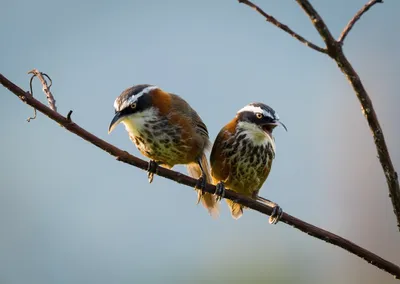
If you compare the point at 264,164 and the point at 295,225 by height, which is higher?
the point at 264,164

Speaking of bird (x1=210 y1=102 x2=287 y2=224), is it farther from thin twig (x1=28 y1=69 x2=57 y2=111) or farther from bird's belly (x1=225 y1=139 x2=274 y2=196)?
thin twig (x1=28 y1=69 x2=57 y2=111)

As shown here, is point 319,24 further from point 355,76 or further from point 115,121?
point 115,121

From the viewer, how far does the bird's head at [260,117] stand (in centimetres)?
510


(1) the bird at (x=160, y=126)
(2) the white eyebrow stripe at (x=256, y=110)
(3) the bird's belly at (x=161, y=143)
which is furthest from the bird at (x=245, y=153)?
(3) the bird's belly at (x=161, y=143)

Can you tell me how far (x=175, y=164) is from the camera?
5.00 meters

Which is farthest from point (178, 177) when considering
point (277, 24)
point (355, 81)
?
point (355, 81)

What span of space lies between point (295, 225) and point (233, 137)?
6.84 ft

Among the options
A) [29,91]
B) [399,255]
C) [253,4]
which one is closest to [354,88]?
[253,4]

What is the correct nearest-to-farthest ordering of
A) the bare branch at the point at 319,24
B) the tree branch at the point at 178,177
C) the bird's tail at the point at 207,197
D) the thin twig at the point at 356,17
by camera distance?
1. the bare branch at the point at 319,24
2. the thin twig at the point at 356,17
3. the tree branch at the point at 178,177
4. the bird's tail at the point at 207,197

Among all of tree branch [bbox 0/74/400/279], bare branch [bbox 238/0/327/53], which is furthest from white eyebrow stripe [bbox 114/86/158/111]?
bare branch [bbox 238/0/327/53]

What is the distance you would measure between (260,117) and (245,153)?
33 cm

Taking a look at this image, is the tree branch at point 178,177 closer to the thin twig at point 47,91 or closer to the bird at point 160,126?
the thin twig at point 47,91

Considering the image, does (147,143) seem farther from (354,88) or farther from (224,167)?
(354,88)

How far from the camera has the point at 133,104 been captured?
15.0 ft
